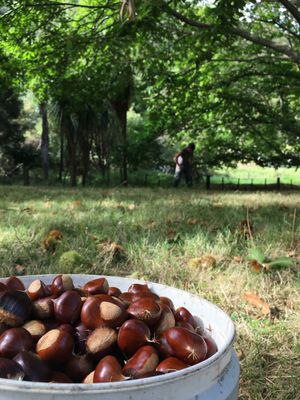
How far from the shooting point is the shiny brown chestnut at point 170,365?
1064 mm

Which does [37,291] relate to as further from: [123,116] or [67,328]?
[123,116]

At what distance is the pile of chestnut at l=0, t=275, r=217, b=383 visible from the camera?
1056 millimetres

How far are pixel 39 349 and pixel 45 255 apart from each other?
7.35 feet

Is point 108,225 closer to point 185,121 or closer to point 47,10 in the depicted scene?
point 47,10

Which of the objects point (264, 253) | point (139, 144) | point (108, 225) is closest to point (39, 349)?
point (264, 253)

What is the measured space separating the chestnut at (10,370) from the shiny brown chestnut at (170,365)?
31 centimetres

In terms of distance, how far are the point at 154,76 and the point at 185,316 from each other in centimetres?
1000

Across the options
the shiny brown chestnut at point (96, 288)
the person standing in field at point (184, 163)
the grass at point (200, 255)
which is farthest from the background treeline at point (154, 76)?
A: the shiny brown chestnut at point (96, 288)

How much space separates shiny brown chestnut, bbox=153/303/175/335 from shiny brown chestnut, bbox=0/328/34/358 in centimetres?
34

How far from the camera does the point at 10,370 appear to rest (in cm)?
98

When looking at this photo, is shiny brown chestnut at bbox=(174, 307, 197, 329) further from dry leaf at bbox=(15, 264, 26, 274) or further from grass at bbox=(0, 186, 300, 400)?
dry leaf at bbox=(15, 264, 26, 274)

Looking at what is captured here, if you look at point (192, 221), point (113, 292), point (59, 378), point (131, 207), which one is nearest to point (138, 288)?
point (113, 292)

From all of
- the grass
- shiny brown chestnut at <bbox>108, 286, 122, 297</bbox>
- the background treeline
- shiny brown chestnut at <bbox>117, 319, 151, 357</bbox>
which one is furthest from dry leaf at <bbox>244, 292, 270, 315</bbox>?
the background treeline

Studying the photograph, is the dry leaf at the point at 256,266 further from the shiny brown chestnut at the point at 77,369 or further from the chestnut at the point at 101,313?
the shiny brown chestnut at the point at 77,369
